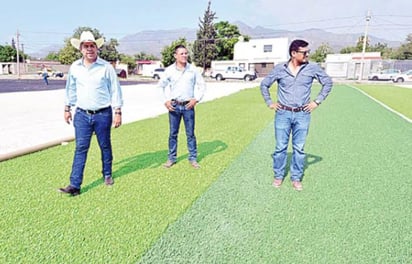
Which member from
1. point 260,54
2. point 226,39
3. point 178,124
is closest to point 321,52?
point 226,39

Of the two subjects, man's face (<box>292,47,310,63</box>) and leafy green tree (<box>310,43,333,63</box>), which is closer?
man's face (<box>292,47,310,63</box>)

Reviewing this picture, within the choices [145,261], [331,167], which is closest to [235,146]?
[331,167]

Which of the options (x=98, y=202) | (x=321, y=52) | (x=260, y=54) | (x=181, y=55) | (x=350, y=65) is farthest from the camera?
(x=321, y=52)

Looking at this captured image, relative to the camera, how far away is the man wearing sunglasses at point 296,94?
3.69 metres

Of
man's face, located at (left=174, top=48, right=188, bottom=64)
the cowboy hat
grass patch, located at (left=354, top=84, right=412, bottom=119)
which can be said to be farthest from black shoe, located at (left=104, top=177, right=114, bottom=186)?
grass patch, located at (left=354, top=84, right=412, bottom=119)

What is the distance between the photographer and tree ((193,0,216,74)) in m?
54.1

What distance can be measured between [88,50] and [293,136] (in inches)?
97.1

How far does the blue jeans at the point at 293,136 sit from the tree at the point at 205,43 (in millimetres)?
50387

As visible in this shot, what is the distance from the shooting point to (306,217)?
3.23 metres

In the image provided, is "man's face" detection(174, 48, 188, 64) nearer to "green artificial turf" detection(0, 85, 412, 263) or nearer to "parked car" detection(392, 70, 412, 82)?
"green artificial turf" detection(0, 85, 412, 263)

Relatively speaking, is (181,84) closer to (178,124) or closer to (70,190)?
(178,124)

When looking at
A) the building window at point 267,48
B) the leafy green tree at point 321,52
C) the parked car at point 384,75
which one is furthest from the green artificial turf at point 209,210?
the leafy green tree at point 321,52

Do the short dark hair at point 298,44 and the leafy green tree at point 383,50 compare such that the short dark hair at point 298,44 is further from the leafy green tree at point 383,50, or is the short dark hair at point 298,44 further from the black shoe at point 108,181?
the leafy green tree at point 383,50

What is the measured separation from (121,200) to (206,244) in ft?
4.05
